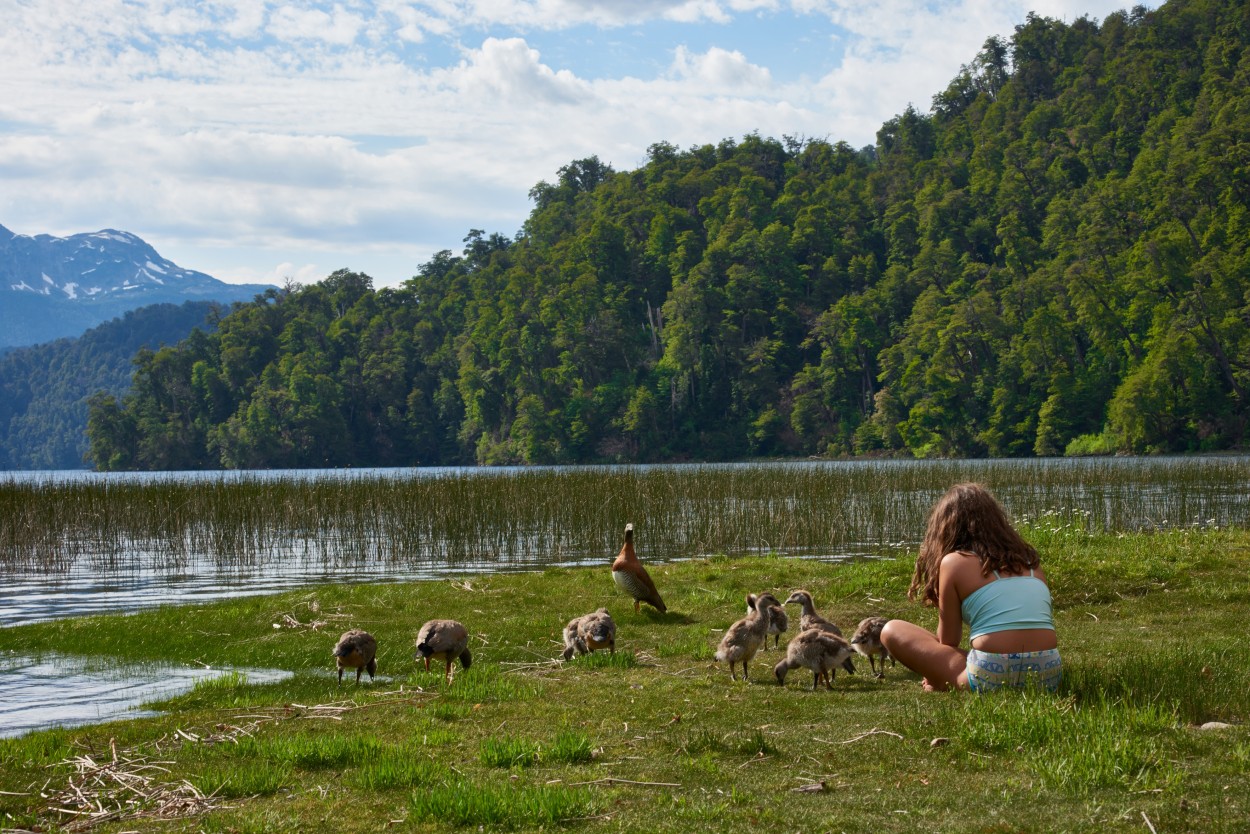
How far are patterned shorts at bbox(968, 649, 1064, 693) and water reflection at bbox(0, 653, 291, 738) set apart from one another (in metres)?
6.79

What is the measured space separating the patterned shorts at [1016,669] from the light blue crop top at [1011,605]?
A: 0.17m

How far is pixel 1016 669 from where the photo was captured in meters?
7.04

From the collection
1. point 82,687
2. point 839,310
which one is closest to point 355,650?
point 82,687

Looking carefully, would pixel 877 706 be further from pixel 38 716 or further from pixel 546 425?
pixel 546 425

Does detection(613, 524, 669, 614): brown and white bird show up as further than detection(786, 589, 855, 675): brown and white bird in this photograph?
→ Yes

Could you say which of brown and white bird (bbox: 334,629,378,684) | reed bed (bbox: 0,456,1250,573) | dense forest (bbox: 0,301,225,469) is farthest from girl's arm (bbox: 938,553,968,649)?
dense forest (bbox: 0,301,225,469)

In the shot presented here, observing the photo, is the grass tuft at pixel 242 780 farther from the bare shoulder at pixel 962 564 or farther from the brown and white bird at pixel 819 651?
the bare shoulder at pixel 962 564

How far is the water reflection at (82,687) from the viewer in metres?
9.59

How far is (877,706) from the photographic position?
7.57 m

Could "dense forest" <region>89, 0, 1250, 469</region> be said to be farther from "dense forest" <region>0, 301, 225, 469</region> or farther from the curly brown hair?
"dense forest" <region>0, 301, 225, 469</region>

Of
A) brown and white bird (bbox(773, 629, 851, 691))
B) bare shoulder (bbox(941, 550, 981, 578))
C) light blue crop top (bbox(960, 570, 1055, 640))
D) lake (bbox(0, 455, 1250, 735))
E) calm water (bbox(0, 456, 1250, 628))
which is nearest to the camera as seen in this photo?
light blue crop top (bbox(960, 570, 1055, 640))

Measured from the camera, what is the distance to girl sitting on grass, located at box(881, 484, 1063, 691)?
7.03 metres

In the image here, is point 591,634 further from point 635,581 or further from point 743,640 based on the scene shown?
point 635,581

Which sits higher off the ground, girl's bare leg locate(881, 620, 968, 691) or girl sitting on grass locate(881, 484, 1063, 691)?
girl sitting on grass locate(881, 484, 1063, 691)
